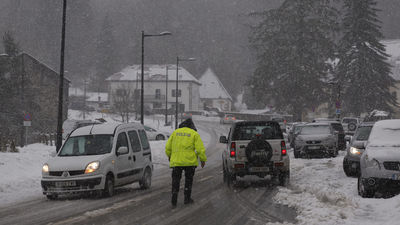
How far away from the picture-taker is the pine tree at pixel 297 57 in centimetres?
5709

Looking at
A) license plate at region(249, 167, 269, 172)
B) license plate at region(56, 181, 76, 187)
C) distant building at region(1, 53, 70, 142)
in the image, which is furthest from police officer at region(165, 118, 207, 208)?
distant building at region(1, 53, 70, 142)

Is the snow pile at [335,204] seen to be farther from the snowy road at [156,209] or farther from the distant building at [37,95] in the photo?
the distant building at [37,95]

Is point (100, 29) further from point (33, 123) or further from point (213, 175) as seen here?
point (213, 175)

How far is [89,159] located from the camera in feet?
39.5

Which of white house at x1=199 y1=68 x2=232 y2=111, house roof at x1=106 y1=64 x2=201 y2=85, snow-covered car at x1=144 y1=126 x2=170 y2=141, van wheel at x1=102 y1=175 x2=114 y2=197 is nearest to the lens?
van wheel at x1=102 y1=175 x2=114 y2=197

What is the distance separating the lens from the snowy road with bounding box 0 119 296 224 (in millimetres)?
8633

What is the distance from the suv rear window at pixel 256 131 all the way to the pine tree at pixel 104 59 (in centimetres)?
11045

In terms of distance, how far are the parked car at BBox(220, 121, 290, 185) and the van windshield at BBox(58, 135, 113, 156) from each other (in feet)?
11.2

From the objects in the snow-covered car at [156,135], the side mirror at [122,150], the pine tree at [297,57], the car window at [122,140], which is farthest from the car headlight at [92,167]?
the pine tree at [297,57]

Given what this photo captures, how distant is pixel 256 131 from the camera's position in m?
14.6

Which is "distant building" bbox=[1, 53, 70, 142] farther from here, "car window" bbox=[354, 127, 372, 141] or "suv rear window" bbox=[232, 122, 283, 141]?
"car window" bbox=[354, 127, 372, 141]

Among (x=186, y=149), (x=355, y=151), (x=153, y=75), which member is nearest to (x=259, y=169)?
(x=355, y=151)

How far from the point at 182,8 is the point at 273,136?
132 metres

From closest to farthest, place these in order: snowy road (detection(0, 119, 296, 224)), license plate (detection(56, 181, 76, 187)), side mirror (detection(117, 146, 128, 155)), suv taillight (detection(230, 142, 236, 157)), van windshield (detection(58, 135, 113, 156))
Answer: snowy road (detection(0, 119, 296, 224)) < license plate (detection(56, 181, 76, 187)) < side mirror (detection(117, 146, 128, 155)) < van windshield (detection(58, 135, 113, 156)) < suv taillight (detection(230, 142, 236, 157))
